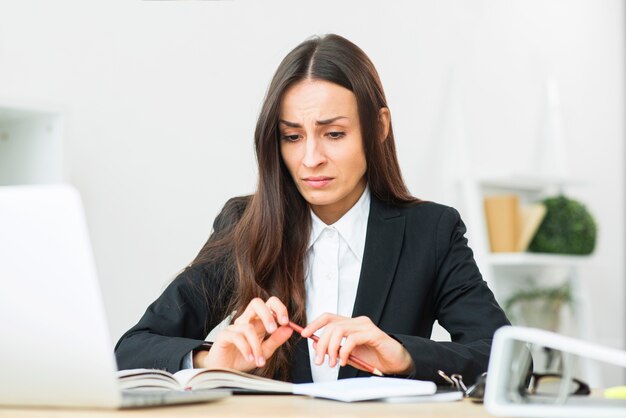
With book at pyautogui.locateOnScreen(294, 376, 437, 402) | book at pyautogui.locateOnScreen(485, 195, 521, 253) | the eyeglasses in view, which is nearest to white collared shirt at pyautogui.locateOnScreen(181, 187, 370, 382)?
book at pyautogui.locateOnScreen(294, 376, 437, 402)

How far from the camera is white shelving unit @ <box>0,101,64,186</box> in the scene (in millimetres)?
2025

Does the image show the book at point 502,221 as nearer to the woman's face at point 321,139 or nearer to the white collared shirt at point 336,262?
the white collared shirt at point 336,262

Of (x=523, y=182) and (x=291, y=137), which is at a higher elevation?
(x=291, y=137)

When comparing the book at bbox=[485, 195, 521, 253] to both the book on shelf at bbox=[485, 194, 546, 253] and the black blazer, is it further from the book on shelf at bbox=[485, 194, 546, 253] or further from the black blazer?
the black blazer

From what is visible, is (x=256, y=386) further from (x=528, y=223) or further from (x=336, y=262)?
(x=528, y=223)

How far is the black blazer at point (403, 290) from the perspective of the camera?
68.6 inches

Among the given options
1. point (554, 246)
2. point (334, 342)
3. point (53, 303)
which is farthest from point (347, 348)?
point (554, 246)

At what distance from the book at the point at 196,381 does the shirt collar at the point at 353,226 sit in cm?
78

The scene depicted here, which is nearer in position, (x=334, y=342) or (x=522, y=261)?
(x=334, y=342)

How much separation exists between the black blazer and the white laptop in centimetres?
80

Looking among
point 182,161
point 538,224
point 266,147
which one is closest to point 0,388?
point 266,147

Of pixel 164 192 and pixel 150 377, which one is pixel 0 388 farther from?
pixel 164 192

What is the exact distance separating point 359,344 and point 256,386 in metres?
0.23

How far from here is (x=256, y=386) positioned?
3.66ft
